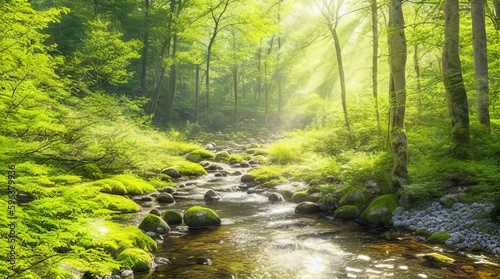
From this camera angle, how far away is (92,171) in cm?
1202

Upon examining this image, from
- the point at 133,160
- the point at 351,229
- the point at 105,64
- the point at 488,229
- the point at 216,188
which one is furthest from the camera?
the point at 105,64

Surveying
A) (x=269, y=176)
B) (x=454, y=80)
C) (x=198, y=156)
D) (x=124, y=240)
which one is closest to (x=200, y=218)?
(x=124, y=240)

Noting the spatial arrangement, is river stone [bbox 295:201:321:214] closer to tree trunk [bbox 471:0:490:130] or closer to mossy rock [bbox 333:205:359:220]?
mossy rock [bbox 333:205:359:220]

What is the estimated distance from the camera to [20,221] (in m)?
3.25

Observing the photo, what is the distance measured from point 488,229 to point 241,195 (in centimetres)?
784

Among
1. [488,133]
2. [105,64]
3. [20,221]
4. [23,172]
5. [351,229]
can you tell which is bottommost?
[351,229]

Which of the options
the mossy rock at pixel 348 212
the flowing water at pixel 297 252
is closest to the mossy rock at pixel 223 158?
the flowing water at pixel 297 252

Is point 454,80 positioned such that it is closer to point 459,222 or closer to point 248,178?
point 459,222

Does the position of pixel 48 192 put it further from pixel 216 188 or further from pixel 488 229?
pixel 216 188

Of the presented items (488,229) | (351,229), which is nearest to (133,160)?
(351,229)

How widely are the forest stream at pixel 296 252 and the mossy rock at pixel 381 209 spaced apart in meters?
0.43

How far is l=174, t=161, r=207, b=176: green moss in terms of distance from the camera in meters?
16.5

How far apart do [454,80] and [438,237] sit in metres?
3.95

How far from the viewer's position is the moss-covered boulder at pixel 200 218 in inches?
362
